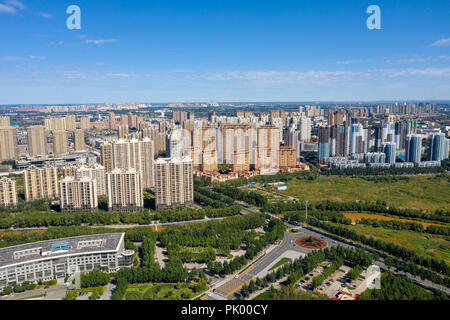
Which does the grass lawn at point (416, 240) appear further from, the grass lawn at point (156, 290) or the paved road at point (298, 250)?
the grass lawn at point (156, 290)

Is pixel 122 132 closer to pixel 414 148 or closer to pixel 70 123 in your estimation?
pixel 70 123

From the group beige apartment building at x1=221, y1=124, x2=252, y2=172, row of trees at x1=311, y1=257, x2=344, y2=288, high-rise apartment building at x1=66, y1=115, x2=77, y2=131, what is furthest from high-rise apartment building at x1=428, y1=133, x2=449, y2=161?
high-rise apartment building at x1=66, y1=115, x2=77, y2=131

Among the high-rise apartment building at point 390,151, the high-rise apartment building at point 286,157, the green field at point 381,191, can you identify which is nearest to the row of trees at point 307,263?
the green field at point 381,191

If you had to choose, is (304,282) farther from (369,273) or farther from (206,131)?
(206,131)

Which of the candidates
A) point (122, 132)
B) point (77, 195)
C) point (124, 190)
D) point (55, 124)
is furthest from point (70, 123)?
point (124, 190)

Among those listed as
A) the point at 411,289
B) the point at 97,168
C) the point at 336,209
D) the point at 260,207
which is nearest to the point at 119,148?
the point at 97,168

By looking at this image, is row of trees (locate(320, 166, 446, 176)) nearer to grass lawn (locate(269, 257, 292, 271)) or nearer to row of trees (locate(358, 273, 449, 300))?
grass lawn (locate(269, 257, 292, 271))
